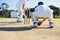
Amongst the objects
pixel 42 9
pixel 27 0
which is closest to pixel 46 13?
pixel 42 9

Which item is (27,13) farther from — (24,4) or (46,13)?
(46,13)

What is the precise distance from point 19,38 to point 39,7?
3810mm

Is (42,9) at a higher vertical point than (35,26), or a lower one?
higher

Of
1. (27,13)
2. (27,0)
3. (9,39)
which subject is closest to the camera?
(9,39)

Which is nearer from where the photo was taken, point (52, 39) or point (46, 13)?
point (52, 39)

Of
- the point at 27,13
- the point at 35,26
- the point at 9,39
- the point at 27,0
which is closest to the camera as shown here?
the point at 9,39

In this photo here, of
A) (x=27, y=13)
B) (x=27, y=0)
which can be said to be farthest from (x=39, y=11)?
(x=27, y=13)

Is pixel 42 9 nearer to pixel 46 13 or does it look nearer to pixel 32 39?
pixel 46 13

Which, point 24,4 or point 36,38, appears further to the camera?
point 24,4

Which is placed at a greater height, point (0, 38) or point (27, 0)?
point (27, 0)

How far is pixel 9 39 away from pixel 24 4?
7.44 metres

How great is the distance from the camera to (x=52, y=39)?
7.54 m

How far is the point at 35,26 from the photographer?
433 inches

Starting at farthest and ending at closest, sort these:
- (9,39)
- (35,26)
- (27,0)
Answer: (27,0) < (35,26) < (9,39)
